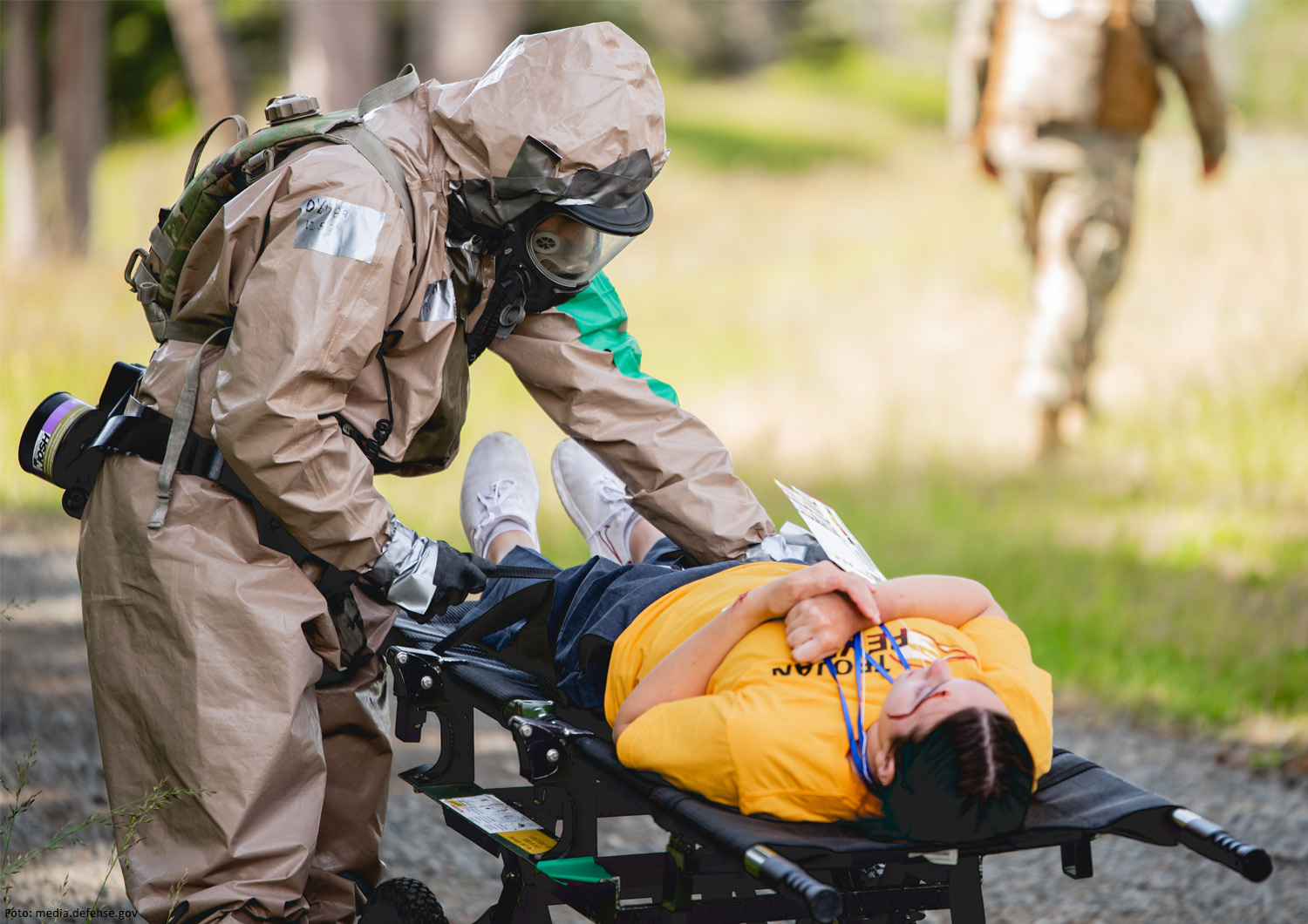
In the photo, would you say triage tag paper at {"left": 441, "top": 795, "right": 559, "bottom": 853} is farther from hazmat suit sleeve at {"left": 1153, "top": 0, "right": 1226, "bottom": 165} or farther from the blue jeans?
hazmat suit sleeve at {"left": 1153, "top": 0, "right": 1226, "bottom": 165}

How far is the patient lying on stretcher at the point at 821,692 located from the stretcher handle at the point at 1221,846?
23cm

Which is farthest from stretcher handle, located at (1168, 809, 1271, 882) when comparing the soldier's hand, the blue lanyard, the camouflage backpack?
the camouflage backpack

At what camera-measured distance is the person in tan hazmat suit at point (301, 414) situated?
2.39 meters

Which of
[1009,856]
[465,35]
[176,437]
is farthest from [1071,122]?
[465,35]

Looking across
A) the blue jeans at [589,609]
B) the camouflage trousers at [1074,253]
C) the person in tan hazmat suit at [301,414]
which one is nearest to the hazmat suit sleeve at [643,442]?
the blue jeans at [589,609]

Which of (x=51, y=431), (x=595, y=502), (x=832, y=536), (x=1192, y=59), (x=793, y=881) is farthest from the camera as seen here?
(x=1192, y=59)

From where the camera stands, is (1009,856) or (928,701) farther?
(1009,856)

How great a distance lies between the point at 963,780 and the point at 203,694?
4.71 feet

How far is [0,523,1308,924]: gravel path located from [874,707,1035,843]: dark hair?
1.56m

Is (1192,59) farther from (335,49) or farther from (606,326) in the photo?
(335,49)

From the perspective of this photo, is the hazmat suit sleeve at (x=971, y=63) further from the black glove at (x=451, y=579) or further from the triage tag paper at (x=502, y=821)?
the triage tag paper at (x=502, y=821)

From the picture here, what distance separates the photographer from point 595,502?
3.72 m

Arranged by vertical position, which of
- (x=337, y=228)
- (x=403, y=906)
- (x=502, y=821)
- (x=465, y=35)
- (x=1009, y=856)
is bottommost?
(x=1009, y=856)

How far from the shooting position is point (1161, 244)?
35.0 feet
